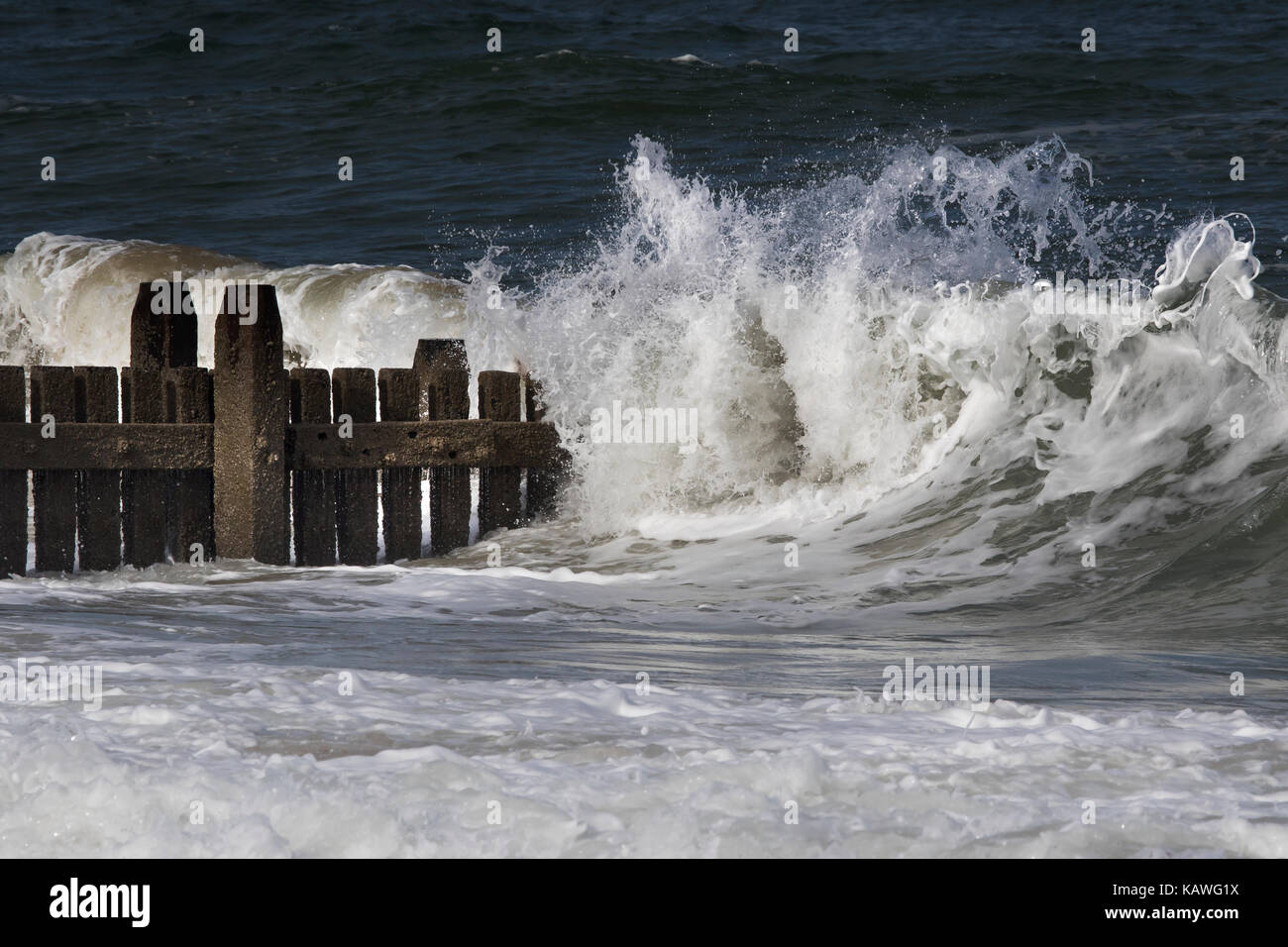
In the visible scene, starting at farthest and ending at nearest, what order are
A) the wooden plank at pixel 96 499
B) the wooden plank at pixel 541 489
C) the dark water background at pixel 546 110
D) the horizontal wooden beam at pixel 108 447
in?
1. the dark water background at pixel 546 110
2. the wooden plank at pixel 541 489
3. the wooden plank at pixel 96 499
4. the horizontal wooden beam at pixel 108 447

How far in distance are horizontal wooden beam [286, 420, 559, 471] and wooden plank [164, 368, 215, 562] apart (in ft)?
1.35

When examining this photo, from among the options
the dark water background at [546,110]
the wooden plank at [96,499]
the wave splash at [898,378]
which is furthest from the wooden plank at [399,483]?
the dark water background at [546,110]

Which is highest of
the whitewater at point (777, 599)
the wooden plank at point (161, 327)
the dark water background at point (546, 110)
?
the dark water background at point (546, 110)

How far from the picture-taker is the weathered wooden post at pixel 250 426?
7.11 m

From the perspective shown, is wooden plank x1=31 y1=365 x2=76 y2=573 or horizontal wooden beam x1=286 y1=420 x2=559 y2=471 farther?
horizontal wooden beam x1=286 y1=420 x2=559 y2=471

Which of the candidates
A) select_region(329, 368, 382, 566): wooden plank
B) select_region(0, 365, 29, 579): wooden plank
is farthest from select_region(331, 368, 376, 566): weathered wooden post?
select_region(0, 365, 29, 579): wooden plank

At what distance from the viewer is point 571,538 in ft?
25.1

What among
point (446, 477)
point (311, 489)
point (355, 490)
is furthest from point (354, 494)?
point (446, 477)

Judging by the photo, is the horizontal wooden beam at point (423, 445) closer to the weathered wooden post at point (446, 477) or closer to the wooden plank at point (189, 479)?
the weathered wooden post at point (446, 477)


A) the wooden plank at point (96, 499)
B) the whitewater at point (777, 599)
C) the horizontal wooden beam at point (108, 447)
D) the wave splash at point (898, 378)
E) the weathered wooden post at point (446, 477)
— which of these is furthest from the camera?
the weathered wooden post at point (446, 477)

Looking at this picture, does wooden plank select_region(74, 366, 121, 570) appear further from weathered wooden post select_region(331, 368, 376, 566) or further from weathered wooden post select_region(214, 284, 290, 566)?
weathered wooden post select_region(331, 368, 376, 566)

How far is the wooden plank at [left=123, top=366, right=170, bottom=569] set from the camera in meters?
7.12

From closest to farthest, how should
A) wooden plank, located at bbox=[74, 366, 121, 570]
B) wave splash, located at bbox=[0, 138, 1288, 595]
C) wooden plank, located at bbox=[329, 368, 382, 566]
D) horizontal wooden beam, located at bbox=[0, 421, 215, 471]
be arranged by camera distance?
wave splash, located at bbox=[0, 138, 1288, 595] < horizontal wooden beam, located at bbox=[0, 421, 215, 471] < wooden plank, located at bbox=[74, 366, 121, 570] < wooden plank, located at bbox=[329, 368, 382, 566]

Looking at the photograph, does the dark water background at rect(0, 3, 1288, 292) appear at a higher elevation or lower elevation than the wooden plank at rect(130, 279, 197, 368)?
higher
